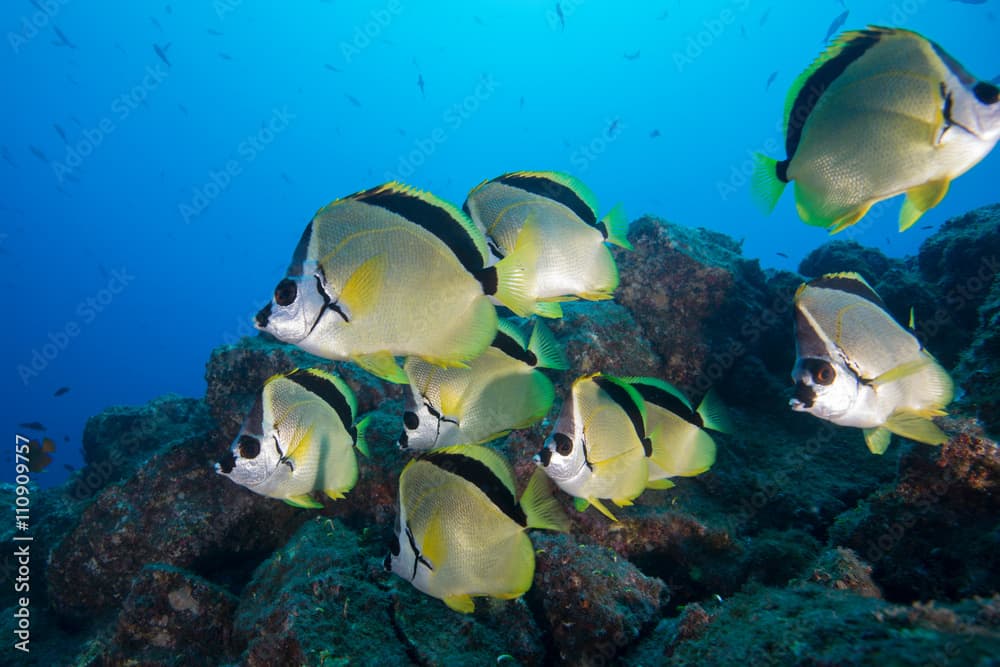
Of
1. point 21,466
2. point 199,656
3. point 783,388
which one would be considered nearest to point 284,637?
point 199,656

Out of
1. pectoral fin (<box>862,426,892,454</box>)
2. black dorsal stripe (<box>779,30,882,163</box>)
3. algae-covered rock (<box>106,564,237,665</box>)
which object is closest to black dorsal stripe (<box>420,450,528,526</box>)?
pectoral fin (<box>862,426,892,454</box>)

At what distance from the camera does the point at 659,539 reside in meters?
3.99

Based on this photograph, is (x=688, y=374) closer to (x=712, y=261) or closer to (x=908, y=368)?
(x=712, y=261)

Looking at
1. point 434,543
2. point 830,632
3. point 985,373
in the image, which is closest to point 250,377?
point 434,543

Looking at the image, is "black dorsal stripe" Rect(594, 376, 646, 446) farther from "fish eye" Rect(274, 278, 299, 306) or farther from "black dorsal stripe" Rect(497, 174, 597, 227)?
"fish eye" Rect(274, 278, 299, 306)

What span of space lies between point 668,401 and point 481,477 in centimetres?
142

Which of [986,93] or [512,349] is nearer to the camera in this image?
[986,93]

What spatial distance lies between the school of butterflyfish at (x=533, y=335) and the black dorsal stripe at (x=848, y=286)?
1cm

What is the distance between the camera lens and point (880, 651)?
5.16 ft

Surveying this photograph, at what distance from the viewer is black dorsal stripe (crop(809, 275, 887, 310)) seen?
2549 millimetres

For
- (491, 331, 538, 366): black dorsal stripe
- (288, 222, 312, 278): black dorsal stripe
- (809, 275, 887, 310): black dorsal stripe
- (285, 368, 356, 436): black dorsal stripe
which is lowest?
(285, 368, 356, 436): black dorsal stripe

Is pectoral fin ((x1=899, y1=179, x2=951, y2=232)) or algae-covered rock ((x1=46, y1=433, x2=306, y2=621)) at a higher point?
pectoral fin ((x1=899, y1=179, x2=951, y2=232))

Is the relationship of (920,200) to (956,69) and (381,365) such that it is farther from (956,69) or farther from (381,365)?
(381,365)

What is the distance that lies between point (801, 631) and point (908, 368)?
1.28 m
